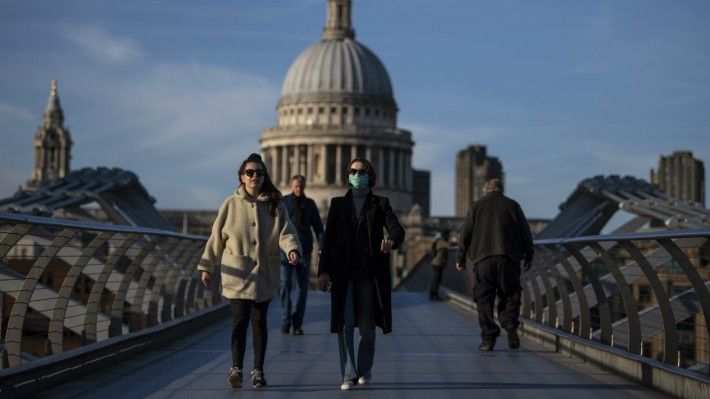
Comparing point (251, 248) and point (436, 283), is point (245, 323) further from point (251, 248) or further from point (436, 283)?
point (436, 283)

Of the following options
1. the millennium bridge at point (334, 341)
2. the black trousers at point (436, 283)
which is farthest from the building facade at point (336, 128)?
the millennium bridge at point (334, 341)

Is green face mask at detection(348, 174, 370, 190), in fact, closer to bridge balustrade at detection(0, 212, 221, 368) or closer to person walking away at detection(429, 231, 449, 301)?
bridge balustrade at detection(0, 212, 221, 368)

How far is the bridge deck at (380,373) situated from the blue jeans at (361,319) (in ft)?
0.73

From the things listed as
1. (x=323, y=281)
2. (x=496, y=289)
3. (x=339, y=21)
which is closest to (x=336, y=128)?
(x=339, y=21)

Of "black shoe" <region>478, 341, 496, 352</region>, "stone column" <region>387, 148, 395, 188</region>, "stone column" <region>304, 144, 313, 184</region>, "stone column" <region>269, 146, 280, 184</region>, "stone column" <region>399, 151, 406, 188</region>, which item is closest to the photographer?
"black shoe" <region>478, 341, 496, 352</region>

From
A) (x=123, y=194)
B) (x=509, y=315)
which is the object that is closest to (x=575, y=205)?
(x=123, y=194)

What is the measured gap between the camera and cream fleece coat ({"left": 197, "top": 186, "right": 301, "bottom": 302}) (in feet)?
36.6

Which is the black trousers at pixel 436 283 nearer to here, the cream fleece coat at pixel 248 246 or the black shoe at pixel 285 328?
the black shoe at pixel 285 328

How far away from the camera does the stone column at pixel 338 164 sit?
13688 centimetres

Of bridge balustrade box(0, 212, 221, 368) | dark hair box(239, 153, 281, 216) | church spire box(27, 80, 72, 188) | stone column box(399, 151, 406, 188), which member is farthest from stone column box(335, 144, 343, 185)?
dark hair box(239, 153, 281, 216)

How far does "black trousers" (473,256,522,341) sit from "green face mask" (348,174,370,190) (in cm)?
369

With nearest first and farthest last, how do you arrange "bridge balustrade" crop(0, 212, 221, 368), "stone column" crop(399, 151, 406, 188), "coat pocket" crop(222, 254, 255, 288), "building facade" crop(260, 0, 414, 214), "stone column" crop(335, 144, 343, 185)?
"bridge balustrade" crop(0, 212, 221, 368)
"coat pocket" crop(222, 254, 255, 288)
"stone column" crop(335, 144, 343, 185)
"building facade" crop(260, 0, 414, 214)
"stone column" crop(399, 151, 406, 188)

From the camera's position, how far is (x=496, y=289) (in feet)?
49.5

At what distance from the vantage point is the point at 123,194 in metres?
Answer: 42.8
